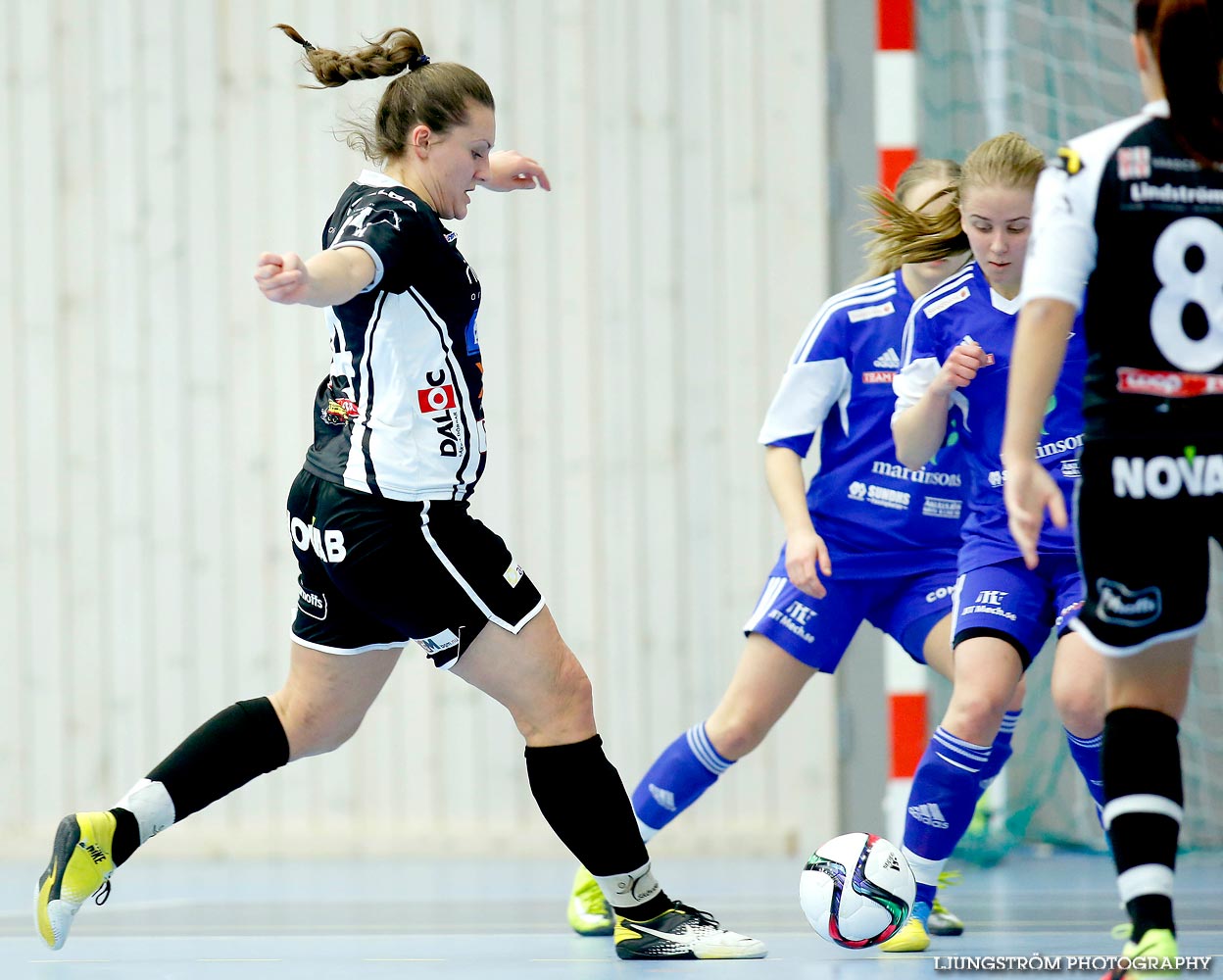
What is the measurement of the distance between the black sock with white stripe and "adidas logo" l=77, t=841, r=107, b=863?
74.0 inches

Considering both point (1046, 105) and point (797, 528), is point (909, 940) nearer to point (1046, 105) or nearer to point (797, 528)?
point (797, 528)

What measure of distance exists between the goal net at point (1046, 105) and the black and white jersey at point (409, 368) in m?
2.55

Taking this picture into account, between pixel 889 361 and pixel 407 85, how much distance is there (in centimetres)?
121

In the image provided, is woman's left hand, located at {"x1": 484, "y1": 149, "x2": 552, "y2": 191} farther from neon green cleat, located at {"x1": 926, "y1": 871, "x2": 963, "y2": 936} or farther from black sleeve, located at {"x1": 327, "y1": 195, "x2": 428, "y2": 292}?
neon green cleat, located at {"x1": 926, "y1": 871, "x2": 963, "y2": 936}

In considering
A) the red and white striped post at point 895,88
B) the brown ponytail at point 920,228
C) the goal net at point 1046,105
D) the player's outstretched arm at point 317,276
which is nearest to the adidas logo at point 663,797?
the brown ponytail at point 920,228

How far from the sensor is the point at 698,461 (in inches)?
204

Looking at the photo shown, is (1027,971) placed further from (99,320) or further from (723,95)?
(99,320)

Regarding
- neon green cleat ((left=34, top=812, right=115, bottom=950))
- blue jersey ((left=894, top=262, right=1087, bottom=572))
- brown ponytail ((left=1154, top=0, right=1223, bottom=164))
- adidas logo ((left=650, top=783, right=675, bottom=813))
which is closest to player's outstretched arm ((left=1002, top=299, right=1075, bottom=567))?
brown ponytail ((left=1154, top=0, right=1223, bottom=164))

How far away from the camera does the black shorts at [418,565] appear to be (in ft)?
9.21

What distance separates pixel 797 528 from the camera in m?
3.15

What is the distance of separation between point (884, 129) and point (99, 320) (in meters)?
2.77

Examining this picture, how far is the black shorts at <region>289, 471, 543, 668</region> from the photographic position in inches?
110

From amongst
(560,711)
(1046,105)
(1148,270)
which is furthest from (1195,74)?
(1046,105)

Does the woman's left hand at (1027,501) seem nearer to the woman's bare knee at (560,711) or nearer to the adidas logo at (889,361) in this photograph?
the woman's bare knee at (560,711)
